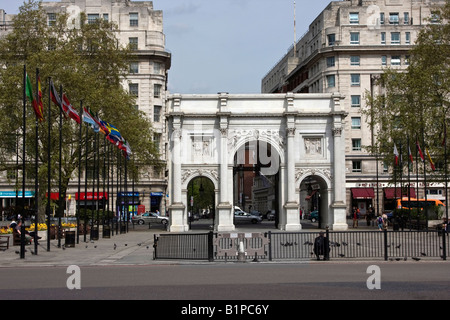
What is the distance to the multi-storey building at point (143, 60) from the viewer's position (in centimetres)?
7994

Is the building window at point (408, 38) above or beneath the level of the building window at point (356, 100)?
above

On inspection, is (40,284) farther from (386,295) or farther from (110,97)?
(110,97)

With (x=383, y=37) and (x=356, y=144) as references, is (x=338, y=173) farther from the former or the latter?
(x=383, y=37)

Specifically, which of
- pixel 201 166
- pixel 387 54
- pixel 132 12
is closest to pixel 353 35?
pixel 387 54

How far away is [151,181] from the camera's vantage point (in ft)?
264

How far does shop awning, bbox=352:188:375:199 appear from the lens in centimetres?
8025

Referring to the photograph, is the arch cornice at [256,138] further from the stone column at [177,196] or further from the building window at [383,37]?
the building window at [383,37]

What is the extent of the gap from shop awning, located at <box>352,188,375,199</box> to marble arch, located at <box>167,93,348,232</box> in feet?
93.1

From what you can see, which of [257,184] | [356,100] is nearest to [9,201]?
[356,100]

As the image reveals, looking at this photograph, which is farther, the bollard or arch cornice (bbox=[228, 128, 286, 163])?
arch cornice (bbox=[228, 128, 286, 163])

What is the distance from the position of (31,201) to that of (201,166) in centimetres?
3462

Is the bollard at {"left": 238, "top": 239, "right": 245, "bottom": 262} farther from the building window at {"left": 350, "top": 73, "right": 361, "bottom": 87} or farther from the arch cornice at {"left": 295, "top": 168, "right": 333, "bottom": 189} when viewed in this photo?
the building window at {"left": 350, "top": 73, "right": 361, "bottom": 87}

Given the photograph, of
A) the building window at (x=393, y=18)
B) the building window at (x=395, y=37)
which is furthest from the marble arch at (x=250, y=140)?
the building window at (x=393, y=18)

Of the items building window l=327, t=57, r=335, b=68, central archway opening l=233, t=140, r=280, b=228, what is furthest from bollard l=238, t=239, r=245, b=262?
building window l=327, t=57, r=335, b=68
